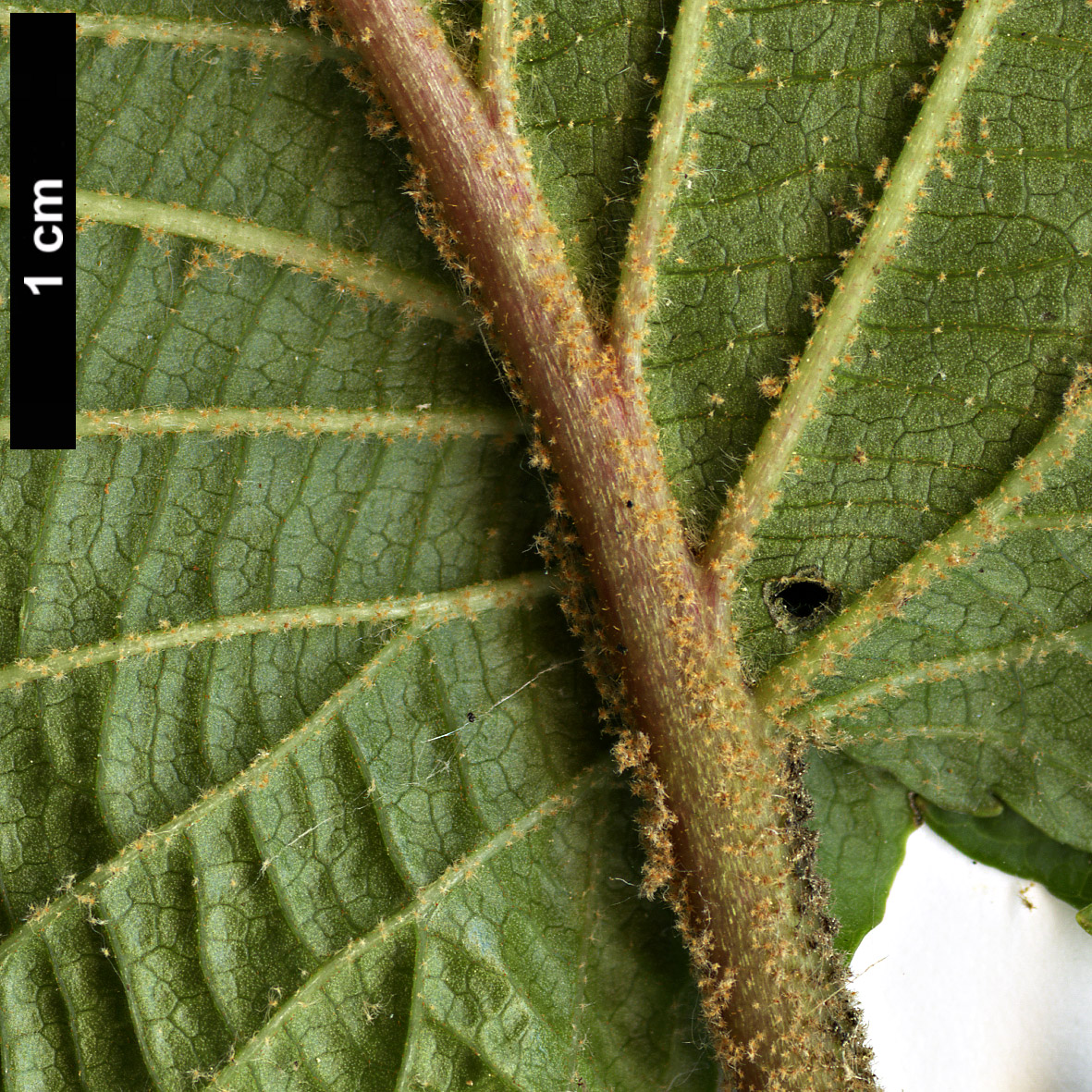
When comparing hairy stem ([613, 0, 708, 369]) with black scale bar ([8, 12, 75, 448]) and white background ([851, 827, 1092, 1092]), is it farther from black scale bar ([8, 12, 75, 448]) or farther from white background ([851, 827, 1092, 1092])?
white background ([851, 827, 1092, 1092])

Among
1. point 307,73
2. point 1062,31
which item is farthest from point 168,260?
point 1062,31

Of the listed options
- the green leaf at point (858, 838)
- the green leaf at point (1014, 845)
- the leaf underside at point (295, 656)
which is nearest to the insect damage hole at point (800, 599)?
the leaf underside at point (295, 656)

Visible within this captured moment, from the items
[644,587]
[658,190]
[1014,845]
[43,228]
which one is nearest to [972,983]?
[1014,845]

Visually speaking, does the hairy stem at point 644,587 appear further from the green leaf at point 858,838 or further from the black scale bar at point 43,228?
the black scale bar at point 43,228

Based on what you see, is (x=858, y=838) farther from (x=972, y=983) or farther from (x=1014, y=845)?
(x=972, y=983)

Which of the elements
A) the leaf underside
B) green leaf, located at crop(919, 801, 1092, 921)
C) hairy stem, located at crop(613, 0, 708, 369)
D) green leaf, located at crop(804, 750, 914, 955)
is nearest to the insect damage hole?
the leaf underside

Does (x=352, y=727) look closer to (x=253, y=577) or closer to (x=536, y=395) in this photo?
(x=253, y=577)
